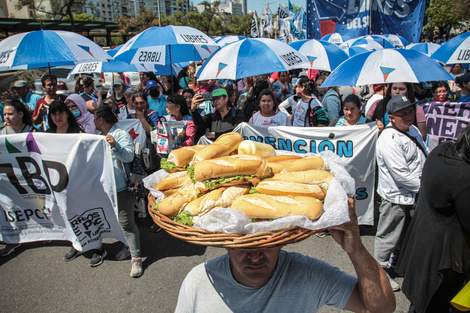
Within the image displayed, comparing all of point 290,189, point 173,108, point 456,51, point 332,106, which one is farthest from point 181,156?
point 456,51

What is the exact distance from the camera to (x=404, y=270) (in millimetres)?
2605

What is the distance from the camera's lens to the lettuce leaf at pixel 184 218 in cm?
133

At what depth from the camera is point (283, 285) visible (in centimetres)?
153

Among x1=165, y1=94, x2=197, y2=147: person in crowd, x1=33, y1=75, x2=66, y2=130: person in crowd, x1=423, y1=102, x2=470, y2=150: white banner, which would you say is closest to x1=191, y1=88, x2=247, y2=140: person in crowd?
x1=165, y1=94, x2=197, y2=147: person in crowd

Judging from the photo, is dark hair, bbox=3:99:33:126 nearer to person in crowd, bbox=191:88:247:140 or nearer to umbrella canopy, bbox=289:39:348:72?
person in crowd, bbox=191:88:247:140

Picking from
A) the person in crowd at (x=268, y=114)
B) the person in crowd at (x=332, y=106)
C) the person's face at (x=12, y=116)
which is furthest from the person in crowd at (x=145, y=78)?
the person in crowd at (x=332, y=106)

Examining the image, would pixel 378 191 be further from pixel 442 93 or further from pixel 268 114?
pixel 442 93

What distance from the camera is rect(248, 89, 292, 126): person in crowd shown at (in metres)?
5.09

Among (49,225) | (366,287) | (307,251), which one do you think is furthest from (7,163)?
(366,287)

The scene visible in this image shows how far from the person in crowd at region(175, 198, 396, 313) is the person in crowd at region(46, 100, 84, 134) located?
360cm

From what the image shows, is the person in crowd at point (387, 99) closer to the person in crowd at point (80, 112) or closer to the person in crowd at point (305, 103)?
the person in crowd at point (305, 103)

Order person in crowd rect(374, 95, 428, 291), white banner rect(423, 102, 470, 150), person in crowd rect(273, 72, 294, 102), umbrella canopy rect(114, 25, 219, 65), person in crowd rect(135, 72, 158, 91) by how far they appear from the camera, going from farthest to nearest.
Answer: person in crowd rect(273, 72, 294, 102) → person in crowd rect(135, 72, 158, 91) → umbrella canopy rect(114, 25, 219, 65) → white banner rect(423, 102, 470, 150) → person in crowd rect(374, 95, 428, 291)

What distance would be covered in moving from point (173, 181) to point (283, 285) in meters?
0.74

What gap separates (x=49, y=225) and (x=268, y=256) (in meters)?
3.93
